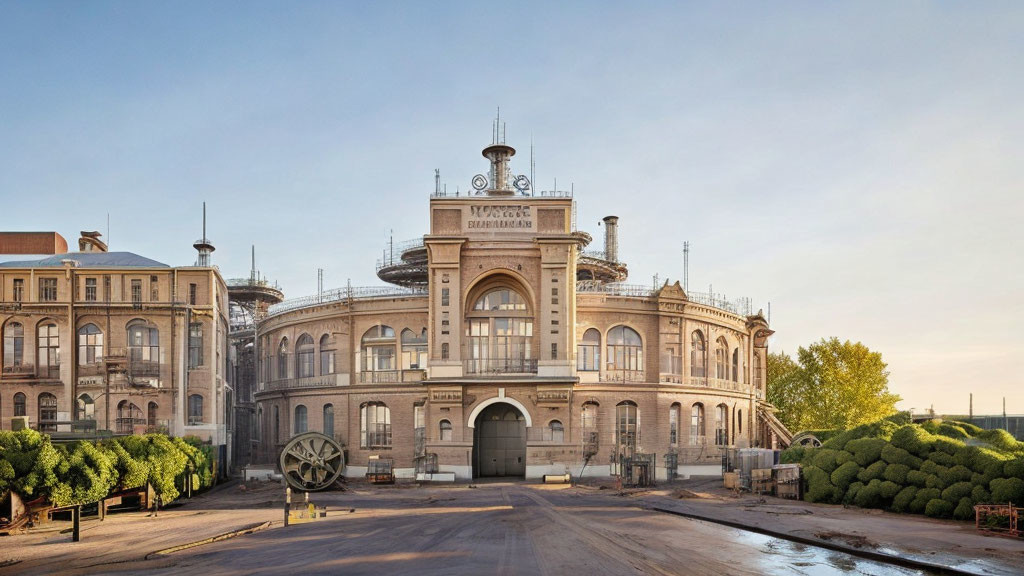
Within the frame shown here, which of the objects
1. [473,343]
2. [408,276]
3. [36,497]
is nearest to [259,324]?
[408,276]

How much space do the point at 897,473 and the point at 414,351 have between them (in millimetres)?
28850

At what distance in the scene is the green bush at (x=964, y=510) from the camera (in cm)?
2938

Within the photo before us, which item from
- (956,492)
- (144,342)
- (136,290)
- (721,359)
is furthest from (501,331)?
(956,492)

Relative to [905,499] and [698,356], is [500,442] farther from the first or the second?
[905,499]

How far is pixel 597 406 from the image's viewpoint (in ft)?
166

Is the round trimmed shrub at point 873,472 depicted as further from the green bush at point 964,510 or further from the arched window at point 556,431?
the arched window at point 556,431

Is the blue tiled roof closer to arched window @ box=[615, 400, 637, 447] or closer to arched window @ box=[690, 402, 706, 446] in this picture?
arched window @ box=[615, 400, 637, 447]

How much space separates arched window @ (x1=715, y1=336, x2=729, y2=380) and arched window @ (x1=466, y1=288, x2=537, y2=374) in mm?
14500

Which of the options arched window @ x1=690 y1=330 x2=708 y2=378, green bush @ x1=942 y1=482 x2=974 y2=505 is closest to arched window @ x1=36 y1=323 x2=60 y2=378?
arched window @ x1=690 y1=330 x2=708 y2=378

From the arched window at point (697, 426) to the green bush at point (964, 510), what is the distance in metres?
23.3

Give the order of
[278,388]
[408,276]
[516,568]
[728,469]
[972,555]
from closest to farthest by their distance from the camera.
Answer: [516,568], [972,555], [728,469], [278,388], [408,276]

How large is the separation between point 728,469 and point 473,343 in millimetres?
17810

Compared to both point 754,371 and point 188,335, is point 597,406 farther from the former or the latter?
point 188,335

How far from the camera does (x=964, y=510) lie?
96.8 feet
